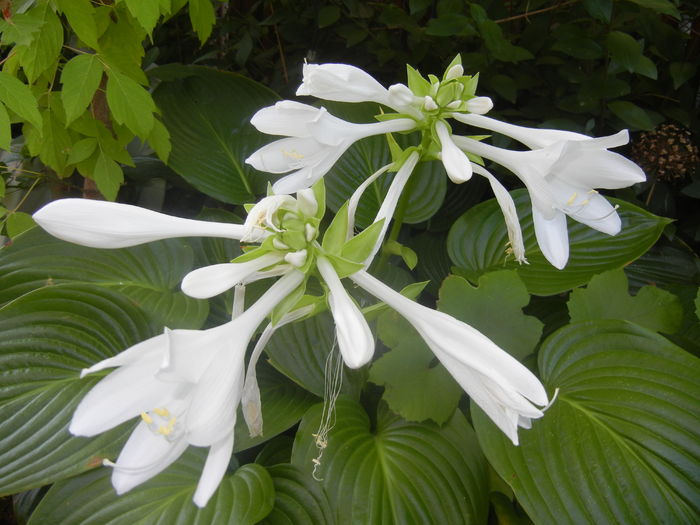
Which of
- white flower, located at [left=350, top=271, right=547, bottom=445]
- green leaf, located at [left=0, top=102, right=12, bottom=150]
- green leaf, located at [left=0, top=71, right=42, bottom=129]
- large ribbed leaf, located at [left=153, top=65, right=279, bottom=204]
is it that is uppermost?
green leaf, located at [left=0, top=71, right=42, bottom=129]

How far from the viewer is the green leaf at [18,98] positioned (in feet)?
3.26

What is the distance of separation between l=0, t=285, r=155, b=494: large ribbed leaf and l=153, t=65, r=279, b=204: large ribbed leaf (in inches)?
25.5

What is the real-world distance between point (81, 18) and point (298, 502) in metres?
0.97

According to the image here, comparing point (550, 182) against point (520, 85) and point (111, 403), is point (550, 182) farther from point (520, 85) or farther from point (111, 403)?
point (520, 85)

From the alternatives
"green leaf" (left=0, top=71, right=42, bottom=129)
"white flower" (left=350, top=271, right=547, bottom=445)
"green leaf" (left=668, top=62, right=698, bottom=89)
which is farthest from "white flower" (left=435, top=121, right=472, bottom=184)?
"green leaf" (left=668, top=62, right=698, bottom=89)

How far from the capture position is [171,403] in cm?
63

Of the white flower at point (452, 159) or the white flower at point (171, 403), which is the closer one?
the white flower at point (171, 403)

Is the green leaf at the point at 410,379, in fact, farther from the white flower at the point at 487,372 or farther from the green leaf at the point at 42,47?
the green leaf at the point at 42,47

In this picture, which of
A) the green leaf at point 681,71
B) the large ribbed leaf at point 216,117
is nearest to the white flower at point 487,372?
the large ribbed leaf at point 216,117

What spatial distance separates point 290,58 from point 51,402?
1598mm

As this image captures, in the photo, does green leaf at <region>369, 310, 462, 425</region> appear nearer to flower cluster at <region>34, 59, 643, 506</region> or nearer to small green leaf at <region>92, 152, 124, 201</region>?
flower cluster at <region>34, 59, 643, 506</region>

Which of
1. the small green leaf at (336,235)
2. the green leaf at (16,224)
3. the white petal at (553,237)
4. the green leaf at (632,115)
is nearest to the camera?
the small green leaf at (336,235)

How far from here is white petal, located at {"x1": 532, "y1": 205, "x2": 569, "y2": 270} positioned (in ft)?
2.96

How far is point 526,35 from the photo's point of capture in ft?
5.63
